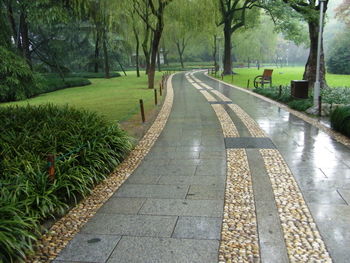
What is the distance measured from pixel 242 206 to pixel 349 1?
→ 40791 millimetres

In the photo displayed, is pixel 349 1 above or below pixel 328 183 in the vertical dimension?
above

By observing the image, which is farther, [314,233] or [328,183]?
[328,183]

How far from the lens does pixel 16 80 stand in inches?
741

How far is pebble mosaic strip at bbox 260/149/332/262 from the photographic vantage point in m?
3.35

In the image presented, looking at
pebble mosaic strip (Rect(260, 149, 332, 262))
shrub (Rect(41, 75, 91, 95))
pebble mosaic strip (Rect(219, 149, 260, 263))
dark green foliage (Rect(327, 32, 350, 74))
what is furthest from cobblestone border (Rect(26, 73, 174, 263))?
dark green foliage (Rect(327, 32, 350, 74))

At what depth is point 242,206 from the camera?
4484 mm

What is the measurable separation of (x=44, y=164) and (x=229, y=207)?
2.90 metres

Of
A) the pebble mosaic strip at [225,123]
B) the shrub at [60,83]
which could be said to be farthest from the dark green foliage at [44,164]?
the shrub at [60,83]

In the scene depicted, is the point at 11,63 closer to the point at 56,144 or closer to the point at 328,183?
the point at 56,144

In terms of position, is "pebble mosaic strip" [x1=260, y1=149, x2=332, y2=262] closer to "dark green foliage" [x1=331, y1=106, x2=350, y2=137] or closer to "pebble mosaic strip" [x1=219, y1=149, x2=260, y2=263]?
"pebble mosaic strip" [x1=219, y1=149, x2=260, y2=263]

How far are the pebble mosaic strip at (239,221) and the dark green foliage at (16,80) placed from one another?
14.7m

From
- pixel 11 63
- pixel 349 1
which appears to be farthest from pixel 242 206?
pixel 349 1

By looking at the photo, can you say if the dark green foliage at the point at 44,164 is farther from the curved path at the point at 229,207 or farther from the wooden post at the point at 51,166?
the curved path at the point at 229,207

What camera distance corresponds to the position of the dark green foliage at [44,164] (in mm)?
3607
